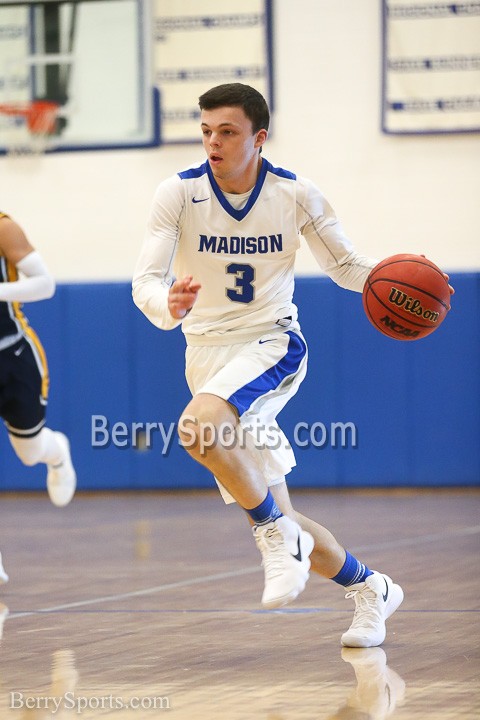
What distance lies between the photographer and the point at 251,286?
3727 millimetres

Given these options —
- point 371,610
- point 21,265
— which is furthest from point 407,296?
point 21,265

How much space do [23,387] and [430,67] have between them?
4.39 m

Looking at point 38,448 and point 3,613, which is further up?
point 38,448

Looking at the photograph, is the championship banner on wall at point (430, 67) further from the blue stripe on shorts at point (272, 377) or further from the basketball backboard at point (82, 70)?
the blue stripe on shorts at point (272, 377)

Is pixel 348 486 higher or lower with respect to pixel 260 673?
lower

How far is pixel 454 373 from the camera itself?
816 cm

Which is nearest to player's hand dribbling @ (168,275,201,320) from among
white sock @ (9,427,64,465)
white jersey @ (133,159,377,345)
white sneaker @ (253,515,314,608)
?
white jersey @ (133,159,377,345)

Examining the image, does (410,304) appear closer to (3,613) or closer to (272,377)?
(272,377)

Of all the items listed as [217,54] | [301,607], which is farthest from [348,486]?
[301,607]

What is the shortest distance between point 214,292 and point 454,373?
15.4 ft

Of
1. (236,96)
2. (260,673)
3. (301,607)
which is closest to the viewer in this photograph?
(260,673)

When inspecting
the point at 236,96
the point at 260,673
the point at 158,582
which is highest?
the point at 236,96

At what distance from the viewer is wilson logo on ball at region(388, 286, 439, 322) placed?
145 inches

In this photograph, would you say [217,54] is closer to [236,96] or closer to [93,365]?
[93,365]
